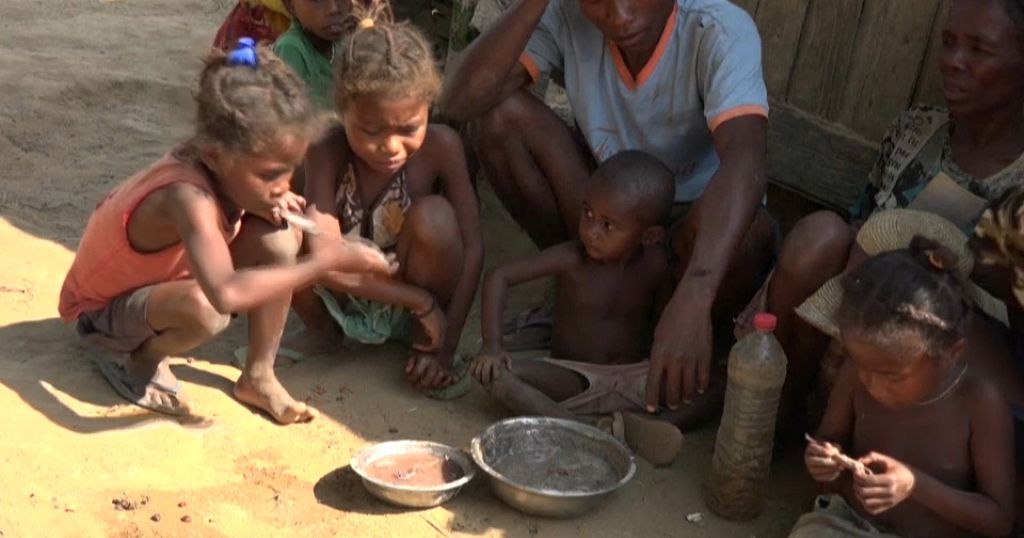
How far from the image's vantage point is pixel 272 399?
3.55 meters

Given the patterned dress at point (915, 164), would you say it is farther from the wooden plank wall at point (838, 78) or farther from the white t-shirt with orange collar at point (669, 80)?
the wooden plank wall at point (838, 78)

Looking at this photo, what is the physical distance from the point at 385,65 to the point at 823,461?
1587mm

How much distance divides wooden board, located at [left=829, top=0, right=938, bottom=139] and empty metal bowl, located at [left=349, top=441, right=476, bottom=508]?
1.90 metres

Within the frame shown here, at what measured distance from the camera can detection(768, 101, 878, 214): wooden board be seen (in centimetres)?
438

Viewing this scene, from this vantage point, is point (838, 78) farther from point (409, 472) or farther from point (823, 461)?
point (409, 472)

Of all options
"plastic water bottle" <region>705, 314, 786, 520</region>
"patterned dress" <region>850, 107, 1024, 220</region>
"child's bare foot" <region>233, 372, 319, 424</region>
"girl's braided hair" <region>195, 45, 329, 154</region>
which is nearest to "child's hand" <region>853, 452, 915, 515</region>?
"plastic water bottle" <region>705, 314, 786, 520</region>

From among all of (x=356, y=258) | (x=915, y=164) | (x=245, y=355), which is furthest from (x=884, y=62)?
(x=245, y=355)

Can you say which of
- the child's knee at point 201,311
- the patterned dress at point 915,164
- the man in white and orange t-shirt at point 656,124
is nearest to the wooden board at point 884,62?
the patterned dress at point 915,164

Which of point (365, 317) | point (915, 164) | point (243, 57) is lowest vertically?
point (365, 317)

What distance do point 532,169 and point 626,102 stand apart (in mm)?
358

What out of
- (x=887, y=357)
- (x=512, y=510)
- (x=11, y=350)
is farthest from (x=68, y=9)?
(x=887, y=357)

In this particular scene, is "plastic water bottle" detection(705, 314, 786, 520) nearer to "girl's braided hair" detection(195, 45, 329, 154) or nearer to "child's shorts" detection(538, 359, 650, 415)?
"child's shorts" detection(538, 359, 650, 415)

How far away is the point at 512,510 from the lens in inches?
129

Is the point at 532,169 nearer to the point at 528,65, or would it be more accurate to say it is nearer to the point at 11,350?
the point at 528,65
